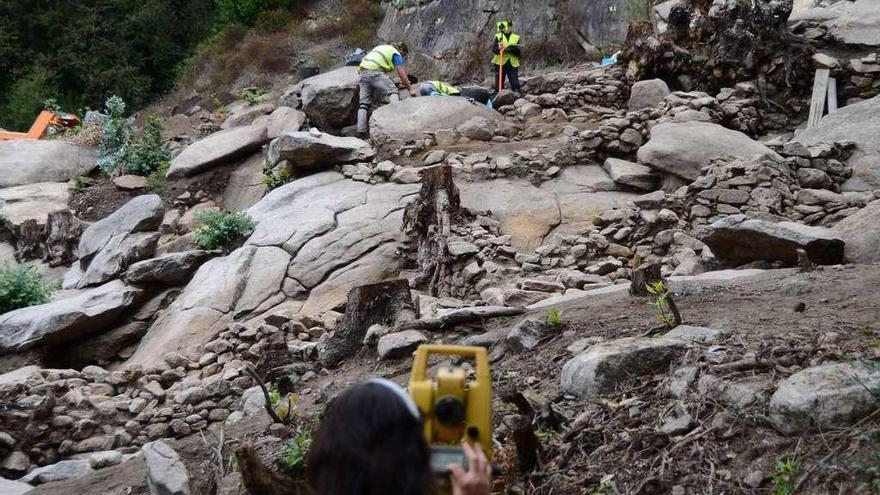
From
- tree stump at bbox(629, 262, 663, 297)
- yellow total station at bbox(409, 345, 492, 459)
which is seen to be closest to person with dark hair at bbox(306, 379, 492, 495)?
yellow total station at bbox(409, 345, 492, 459)

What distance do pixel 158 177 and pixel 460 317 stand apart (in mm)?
9662

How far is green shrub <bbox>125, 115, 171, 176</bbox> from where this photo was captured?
1539cm

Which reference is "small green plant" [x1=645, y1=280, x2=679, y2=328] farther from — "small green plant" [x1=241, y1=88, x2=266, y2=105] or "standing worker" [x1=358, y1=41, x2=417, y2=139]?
"small green plant" [x1=241, y1=88, x2=266, y2=105]

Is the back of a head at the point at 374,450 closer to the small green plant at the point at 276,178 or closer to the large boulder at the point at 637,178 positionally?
the large boulder at the point at 637,178

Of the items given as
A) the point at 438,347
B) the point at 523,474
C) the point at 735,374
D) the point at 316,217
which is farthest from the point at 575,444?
the point at 316,217

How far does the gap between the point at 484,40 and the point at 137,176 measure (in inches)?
333

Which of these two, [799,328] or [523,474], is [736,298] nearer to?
[799,328]

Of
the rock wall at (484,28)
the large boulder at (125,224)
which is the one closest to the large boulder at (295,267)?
the large boulder at (125,224)

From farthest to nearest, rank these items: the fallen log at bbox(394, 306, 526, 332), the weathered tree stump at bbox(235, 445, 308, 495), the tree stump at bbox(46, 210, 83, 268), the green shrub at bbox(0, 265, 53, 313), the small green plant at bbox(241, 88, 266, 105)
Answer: the small green plant at bbox(241, 88, 266, 105)
the tree stump at bbox(46, 210, 83, 268)
the green shrub at bbox(0, 265, 53, 313)
the fallen log at bbox(394, 306, 526, 332)
the weathered tree stump at bbox(235, 445, 308, 495)

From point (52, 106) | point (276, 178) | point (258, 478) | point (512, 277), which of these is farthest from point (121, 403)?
point (52, 106)

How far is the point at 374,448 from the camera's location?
1.99 metres

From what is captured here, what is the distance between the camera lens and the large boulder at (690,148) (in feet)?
34.0

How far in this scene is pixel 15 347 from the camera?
9617 millimetres

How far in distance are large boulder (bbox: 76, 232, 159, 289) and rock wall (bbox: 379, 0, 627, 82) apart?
950 cm
